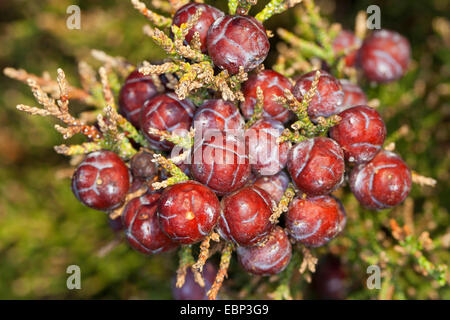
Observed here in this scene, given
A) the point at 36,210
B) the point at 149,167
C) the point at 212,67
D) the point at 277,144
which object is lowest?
the point at 36,210

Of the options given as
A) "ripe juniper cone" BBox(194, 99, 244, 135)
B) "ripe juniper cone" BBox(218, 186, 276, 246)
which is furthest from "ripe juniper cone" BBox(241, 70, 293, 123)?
"ripe juniper cone" BBox(218, 186, 276, 246)

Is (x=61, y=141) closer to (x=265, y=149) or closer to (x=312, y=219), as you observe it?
(x=265, y=149)

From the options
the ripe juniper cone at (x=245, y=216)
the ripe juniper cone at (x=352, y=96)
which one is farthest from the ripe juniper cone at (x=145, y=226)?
the ripe juniper cone at (x=352, y=96)

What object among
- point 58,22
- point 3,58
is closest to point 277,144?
point 58,22

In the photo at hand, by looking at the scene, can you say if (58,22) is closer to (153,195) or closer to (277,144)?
(153,195)
